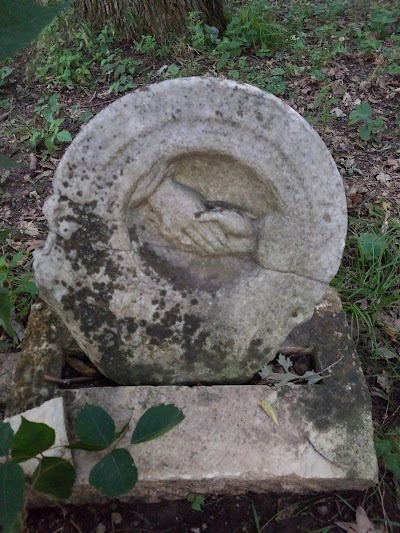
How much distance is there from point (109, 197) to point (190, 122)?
0.32m

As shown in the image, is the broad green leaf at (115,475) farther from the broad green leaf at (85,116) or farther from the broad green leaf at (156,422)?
the broad green leaf at (85,116)

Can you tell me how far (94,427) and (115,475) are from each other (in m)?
0.14

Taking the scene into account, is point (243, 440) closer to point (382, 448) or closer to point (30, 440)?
point (382, 448)

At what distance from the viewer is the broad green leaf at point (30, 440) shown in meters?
1.27

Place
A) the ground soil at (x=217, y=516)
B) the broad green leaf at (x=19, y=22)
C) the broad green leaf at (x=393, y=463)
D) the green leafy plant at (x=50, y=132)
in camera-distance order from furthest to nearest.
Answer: the green leafy plant at (x=50, y=132) < the broad green leaf at (x=393, y=463) < the ground soil at (x=217, y=516) < the broad green leaf at (x=19, y=22)

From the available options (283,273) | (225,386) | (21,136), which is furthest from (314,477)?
(21,136)

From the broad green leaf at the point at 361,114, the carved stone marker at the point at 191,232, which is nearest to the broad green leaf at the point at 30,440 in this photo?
the carved stone marker at the point at 191,232

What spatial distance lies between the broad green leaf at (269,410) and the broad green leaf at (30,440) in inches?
30.0

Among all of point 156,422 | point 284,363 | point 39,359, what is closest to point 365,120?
point 284,363

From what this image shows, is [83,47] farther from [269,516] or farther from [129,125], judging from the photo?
[269,516]

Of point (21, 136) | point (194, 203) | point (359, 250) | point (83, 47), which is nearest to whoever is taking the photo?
point (194, 203)

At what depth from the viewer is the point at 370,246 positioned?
9.04 ft

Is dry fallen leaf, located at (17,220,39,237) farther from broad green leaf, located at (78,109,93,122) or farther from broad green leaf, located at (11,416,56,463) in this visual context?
broad green leaf, located at (11,416,56,463)

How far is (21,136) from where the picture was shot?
365 cm
